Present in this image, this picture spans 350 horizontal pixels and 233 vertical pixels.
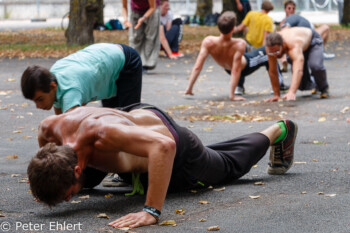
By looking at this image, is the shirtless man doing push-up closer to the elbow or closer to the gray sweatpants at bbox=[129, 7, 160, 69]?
the elbow

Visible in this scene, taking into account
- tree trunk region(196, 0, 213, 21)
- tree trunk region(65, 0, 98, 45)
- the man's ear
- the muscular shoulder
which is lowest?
tree trunk region(196, 0, 213, 21)

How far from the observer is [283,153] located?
5773 millimetres

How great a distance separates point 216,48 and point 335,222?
23.8 ft

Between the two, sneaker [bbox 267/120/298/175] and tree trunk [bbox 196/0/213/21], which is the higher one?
sneaker [bbox 267/120/298/175]

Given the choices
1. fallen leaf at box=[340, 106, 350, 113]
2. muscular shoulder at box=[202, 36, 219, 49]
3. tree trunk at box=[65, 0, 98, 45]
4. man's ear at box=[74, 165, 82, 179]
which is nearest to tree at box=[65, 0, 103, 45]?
tree trunk at box=[65, 0, 98, 45]

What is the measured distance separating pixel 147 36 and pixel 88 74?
27.0ft

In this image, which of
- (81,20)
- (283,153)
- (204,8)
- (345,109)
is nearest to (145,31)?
(81,20)

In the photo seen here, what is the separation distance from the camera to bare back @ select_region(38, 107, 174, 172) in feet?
14.4

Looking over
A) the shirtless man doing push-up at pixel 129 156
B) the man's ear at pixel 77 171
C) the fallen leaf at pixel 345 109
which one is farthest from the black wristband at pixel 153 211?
the fallen leaf at pixel 345 109

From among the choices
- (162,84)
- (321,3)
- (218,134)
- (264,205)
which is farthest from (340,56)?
(321,3)

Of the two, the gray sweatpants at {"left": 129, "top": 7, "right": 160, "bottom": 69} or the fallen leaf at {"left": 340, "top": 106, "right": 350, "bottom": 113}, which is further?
the gray sweatpants at {"left": 129, "top": 7, "right": 160, "bottom": 69}

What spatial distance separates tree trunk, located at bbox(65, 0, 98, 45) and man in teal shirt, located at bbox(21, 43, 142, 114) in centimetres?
1165

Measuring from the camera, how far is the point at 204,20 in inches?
1166

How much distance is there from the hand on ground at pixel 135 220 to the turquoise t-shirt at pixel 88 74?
1393 mm
